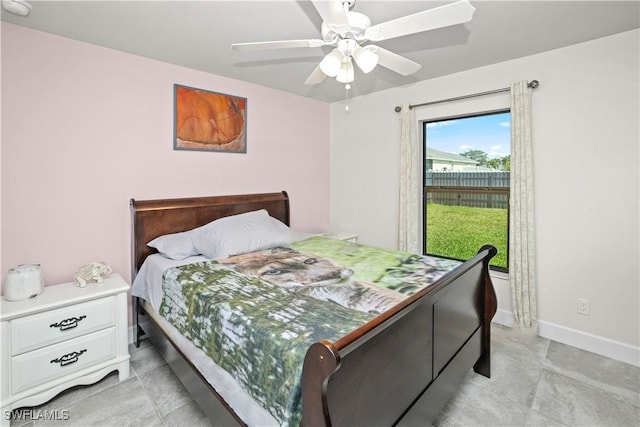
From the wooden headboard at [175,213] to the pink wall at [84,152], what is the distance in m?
0.09

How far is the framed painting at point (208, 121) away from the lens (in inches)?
117

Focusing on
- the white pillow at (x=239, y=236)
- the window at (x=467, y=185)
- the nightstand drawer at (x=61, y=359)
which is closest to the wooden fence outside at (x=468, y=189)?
the window at (x=467, y=185)

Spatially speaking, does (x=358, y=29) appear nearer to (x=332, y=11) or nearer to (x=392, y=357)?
(x=332, y=11)

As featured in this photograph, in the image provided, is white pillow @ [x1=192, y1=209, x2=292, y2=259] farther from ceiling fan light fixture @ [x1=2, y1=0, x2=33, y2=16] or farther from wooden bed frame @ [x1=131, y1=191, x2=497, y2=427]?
ceiling fan light fixture @ [x1=2, y1=0, x2=33, y2=16]

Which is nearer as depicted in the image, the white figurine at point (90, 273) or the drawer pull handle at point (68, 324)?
the drawer pull handle at point (68, 324)

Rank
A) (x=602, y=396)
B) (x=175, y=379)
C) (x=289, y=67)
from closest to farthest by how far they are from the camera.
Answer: (x=602, y=396) → (x=175, y=379) → (x=289, y=67)

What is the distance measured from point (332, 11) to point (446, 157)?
2582 millimetres

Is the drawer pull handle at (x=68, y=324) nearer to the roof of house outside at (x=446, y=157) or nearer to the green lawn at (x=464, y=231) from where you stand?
the green lawn at (x=464, y=231)

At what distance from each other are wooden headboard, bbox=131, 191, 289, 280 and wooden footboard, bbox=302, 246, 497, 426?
2.26m

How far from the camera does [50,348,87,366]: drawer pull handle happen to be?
2005 millimetres

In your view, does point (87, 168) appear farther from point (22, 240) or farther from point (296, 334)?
point (296, 334)

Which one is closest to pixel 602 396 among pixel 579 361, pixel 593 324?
pixel 579 361

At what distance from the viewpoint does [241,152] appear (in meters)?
3.44

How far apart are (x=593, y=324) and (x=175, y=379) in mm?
3239
